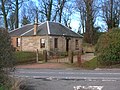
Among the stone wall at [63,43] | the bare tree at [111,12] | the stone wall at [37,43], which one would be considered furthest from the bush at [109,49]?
the bare tree at [111,12]

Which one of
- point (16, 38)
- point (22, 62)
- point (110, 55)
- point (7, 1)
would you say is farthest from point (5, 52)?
point (7, 1)

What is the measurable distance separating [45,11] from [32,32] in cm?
1646

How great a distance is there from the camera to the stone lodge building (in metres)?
52.2

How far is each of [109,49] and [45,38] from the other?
2218 centimetres

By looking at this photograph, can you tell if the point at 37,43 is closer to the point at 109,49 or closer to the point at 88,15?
the point at 88,15

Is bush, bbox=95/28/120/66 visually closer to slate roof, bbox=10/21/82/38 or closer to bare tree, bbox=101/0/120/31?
slate roof, bbox=10/21/82/38

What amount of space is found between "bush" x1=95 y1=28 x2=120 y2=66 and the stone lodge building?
67.8ft

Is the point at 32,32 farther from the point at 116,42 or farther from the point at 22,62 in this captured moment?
the point at 116,42

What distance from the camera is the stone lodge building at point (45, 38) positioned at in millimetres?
52250

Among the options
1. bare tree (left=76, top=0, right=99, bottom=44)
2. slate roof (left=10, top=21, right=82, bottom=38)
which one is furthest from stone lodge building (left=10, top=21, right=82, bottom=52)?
bare tree (left=76, top=0, right=99, bottom=44)

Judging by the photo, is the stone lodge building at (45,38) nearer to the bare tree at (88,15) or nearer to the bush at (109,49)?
the bare tree at (88,15)

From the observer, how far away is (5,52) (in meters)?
12.6

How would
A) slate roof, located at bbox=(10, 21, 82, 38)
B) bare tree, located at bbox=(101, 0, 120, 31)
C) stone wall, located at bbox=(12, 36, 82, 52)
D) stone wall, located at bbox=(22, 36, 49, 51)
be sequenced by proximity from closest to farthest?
stone wall, located at bbox=(12, 36, 82, 52) → stone wall, located at bbox=(22, 36, 49, 51) → slate roof, located at bbox=(10, 21, 82, 38) → bare tree, located at bbox=(101, 0, 120, 31)

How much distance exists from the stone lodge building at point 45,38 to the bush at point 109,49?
20666 millimetres
